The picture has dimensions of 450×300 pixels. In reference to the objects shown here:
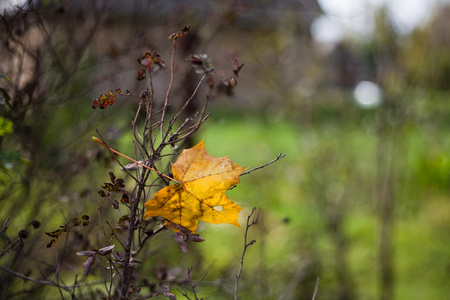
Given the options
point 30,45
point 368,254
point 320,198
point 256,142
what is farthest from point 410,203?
point 30,45

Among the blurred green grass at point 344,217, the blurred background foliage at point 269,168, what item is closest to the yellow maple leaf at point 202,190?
the blurred background foliage at point 269,168

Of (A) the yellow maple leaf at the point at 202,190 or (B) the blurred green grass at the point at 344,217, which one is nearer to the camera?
(A) the yellow maple leaf at the point at 202,190

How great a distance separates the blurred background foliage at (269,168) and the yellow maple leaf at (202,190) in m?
0.38

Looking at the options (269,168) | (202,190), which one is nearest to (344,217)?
(269,168)

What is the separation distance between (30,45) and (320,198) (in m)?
2.70

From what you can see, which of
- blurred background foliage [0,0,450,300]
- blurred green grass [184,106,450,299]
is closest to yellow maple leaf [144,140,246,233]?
blurred background foliage [0,0,450,300]

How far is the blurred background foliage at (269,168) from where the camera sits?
213cm

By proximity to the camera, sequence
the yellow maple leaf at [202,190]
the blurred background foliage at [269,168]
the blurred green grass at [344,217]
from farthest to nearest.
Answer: the blurred green grass at [344,217] < the blurred background foliage at [269,168] < the yellow maple leaf at [202,190]

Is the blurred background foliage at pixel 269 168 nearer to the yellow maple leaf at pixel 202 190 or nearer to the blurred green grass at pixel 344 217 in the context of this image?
the blurred green grass at pixel 344 217

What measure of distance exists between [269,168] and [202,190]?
208 inches

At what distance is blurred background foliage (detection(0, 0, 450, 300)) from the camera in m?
2.13

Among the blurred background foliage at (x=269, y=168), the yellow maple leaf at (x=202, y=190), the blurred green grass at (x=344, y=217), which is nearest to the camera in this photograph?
the yellow maple leaf at (x=202, y=190)

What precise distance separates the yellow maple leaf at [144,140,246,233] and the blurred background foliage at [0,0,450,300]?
15.0 inches

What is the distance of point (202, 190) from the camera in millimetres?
1139
